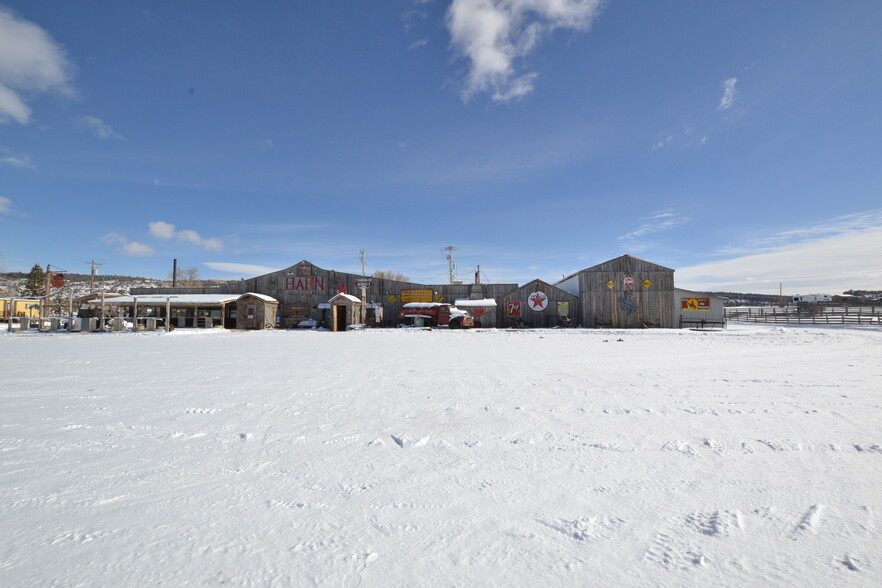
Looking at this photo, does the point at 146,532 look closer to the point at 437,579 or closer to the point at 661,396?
the point at 437,579

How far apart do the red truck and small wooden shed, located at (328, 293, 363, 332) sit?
163 inches

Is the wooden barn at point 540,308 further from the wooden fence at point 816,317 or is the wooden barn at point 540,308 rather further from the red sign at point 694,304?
the wooden fence at point 816,317

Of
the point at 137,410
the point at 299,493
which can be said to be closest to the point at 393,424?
the point at 299,493

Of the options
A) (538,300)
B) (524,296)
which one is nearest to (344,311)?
(524,296)

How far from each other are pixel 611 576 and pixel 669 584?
28 cm

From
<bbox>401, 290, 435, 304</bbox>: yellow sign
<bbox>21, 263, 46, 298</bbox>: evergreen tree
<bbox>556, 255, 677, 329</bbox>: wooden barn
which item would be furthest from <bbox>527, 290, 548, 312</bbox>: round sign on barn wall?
<bbox>21, 263, 46, 298</bbox>: evergreen tree

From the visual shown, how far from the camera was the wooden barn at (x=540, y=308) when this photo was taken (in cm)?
3169

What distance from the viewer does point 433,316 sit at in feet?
104

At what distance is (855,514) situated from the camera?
259 cm

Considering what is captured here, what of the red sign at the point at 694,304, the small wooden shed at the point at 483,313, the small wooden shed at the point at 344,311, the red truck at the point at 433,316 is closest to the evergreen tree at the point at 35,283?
the small wooden shed at the point at 344,311

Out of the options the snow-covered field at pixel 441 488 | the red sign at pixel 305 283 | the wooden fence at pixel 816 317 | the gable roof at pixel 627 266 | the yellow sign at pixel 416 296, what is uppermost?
the gable roof at pixel 627 266

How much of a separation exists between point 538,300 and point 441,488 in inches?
1179

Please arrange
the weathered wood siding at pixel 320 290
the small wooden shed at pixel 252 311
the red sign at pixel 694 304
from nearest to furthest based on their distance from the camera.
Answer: the small wooden shed at pixel 252 311, the red sign at pixel 694 304, the weathered wood siding at pixel 320 290

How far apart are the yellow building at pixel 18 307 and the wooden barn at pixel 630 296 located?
2249 inches
